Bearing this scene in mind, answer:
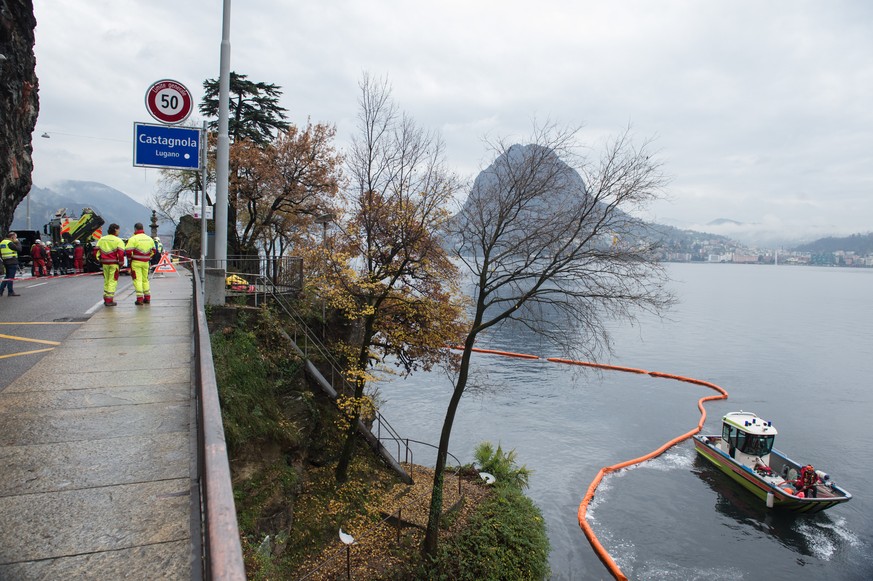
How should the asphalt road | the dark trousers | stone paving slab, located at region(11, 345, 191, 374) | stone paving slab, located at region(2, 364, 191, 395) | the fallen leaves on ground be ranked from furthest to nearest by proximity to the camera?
the dark trousers < the fallen leaves on ground < the asphalt road < stone paving slab, located at region(11, 345, 191, 374) < stone paving slab, located at region(2, 364, 191, 395)

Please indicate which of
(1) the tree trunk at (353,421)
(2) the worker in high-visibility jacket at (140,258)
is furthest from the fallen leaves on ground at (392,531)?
(2) the worker in high-visibility jacket at (140,258)

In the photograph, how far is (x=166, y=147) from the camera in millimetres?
11102

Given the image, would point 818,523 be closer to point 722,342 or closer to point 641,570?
point 641,570

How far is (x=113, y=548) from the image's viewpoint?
375cm

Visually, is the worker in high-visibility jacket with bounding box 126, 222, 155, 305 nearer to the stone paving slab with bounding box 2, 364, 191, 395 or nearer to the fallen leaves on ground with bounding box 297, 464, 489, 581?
the stone paving slab with bounding box 2, 364, 191, 395

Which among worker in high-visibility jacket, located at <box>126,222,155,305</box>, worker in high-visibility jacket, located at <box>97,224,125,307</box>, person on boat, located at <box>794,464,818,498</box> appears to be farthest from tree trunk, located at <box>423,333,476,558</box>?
person on boat, located at <box>794,464,818,498</box>

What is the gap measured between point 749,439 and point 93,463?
3437 centimetres

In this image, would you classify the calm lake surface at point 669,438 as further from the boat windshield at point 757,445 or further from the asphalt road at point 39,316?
the asphalt road at point 39,316

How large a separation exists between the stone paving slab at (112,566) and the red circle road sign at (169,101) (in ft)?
33.5

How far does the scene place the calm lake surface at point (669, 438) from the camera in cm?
2442

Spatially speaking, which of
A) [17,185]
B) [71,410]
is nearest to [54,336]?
[71,410]

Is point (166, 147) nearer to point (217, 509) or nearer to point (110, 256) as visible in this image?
point (110, 256)

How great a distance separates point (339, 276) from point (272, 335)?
322 cm

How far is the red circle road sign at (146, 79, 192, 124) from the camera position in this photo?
11.5 meters
